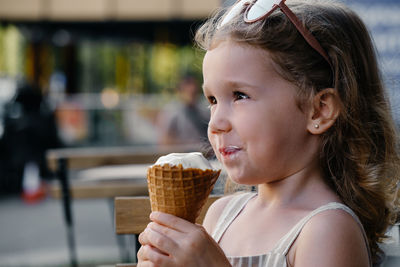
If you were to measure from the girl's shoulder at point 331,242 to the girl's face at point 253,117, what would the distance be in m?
0.17

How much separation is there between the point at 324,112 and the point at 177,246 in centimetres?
50

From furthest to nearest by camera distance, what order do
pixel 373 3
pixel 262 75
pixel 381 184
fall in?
pixel 373 3 → pixel 381 184 → pixel 262 75

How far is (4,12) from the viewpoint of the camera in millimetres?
12859

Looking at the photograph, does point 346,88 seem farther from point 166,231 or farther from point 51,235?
point 51,235

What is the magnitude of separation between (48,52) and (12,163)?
205 inches

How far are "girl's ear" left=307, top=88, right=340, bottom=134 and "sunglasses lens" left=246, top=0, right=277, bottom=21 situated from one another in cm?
25

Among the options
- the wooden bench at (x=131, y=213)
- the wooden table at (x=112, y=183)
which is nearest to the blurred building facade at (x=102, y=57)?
the wooden table at (x=112, y=183)

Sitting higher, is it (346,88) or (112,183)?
(346,88)

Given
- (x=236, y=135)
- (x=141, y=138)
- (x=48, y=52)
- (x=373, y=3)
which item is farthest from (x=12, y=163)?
(x=236, y=135)

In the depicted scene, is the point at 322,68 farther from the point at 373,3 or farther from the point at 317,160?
the point at 373,3

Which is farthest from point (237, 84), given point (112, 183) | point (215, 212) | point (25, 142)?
point (25, 142)

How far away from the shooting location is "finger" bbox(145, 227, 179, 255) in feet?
4.09

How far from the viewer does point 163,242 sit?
1251mm

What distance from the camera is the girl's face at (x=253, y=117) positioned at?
1.31 meters
